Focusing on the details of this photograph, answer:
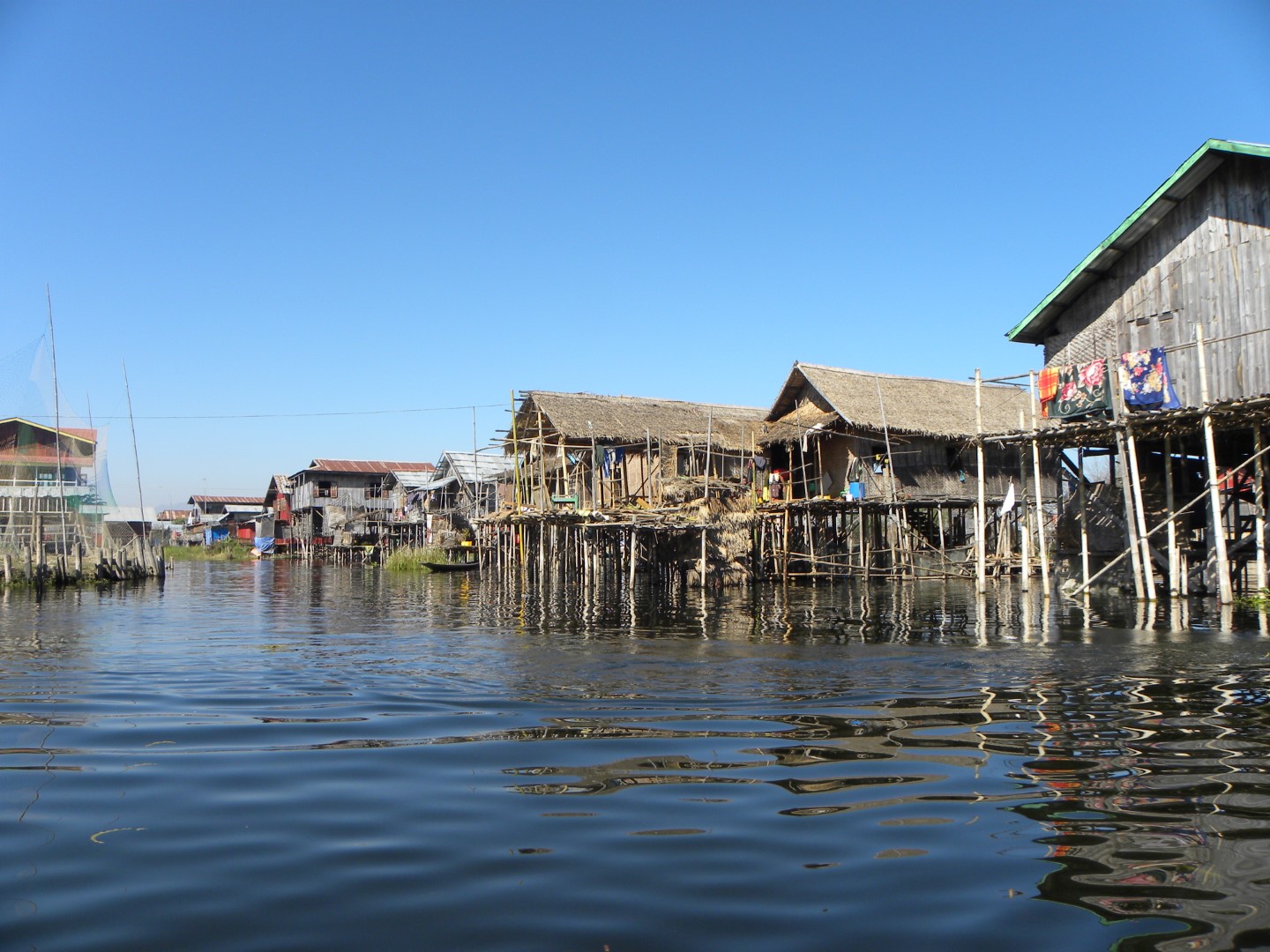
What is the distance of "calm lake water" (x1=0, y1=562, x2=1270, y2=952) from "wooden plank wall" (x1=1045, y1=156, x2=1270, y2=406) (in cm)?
730

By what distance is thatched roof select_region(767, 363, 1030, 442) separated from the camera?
26906 mm

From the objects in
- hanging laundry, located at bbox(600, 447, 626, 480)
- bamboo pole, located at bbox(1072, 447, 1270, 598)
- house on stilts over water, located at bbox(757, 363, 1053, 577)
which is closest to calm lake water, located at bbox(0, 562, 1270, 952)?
bamboo pole, located at bbox(1072, 447, 1270, 598)

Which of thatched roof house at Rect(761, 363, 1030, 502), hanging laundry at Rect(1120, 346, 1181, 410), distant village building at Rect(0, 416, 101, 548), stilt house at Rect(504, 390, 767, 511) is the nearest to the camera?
hanging laundry at Rect(1120, 346, 1181, 410)

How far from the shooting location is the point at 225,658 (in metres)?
10.1

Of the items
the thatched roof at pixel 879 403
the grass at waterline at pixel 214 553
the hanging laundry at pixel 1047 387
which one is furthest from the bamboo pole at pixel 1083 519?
the grass at waterline at pixel 214 553

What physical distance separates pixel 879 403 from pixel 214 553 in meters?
45.3

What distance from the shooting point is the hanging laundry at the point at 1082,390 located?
15852mm

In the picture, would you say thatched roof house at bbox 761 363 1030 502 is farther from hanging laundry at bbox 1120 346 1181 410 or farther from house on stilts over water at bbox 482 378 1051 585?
hanging laundry at bbox 1120 346 1181 410

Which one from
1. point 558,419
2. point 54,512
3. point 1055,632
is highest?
point 558,419

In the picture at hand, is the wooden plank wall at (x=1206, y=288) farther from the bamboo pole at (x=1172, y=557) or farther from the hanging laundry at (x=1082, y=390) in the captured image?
the bamboo pole at (x=1172, y=557)

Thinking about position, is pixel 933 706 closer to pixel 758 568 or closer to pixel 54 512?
pixel 758 568

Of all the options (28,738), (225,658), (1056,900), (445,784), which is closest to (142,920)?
(445,784)

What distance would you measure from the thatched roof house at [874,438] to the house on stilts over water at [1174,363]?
24.9 feet

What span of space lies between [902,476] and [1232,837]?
23.9 metres
